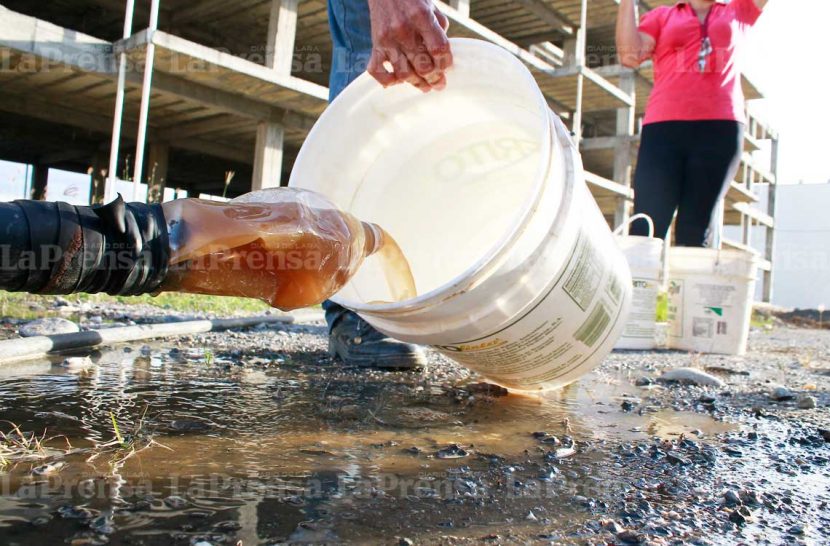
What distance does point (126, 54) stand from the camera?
4.97 m

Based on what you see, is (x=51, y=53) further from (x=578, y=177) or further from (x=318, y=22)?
(x=578, y=177)

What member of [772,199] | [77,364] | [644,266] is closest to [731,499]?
[77,364]

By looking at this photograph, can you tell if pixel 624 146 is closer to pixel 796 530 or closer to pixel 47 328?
pixel 47 328

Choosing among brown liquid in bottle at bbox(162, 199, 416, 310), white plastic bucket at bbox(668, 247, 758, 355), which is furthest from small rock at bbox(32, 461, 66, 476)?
white plastic bucket at bbox(668, 247, 758, 355)

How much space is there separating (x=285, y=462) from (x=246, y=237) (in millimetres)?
293

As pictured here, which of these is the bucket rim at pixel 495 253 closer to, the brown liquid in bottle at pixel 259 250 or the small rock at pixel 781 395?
the brown liquid in bottle at pixel 259 250

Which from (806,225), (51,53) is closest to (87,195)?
(51,53)

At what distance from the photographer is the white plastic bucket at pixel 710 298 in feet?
7.92

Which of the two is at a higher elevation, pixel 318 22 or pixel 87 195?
pixel 318 22

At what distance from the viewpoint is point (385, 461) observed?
81 cm

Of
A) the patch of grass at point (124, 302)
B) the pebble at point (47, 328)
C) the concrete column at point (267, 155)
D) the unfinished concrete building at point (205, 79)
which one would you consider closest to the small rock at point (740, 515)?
the pebble at point (47, 328)

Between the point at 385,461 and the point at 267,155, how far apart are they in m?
5.95

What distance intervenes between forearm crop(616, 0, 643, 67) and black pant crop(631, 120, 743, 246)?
28 cm

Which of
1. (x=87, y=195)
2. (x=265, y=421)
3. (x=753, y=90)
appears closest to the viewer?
(x=265, y=421)
